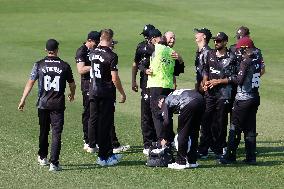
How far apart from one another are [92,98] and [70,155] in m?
1.34

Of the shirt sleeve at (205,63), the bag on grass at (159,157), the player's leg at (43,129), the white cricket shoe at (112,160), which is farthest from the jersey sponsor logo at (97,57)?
the shirt sleeve at (205,63)

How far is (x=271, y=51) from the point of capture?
3155 cm

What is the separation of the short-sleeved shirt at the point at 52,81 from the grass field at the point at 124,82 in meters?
1.13

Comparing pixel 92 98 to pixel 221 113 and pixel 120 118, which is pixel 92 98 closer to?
pixel 221 113

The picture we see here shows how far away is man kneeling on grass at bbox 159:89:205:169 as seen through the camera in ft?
45.7

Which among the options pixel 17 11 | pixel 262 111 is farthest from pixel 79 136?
pixel 17 11

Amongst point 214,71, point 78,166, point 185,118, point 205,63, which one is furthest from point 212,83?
point 78,166

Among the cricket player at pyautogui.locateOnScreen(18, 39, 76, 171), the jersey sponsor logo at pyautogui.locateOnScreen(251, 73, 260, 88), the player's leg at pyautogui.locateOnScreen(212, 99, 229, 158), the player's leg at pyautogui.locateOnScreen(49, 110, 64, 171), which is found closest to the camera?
the player's leg at pyautogui.locateOnScreen(49, 110, 64, 171)

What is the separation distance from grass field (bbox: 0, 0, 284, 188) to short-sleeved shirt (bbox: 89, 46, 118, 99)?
1.30 m

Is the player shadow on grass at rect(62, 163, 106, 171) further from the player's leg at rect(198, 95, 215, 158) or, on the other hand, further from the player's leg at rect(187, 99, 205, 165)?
the player's leg at rect(198, 95, 215, 158)

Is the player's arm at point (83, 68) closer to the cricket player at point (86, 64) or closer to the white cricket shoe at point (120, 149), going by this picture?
the cricket player at point (86, 64)

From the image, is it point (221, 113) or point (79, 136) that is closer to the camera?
point (221, 113)

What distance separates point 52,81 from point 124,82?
10.6m

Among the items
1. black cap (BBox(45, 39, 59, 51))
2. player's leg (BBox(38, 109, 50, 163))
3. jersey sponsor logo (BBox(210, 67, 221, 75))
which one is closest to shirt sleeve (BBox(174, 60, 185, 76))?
jersey sponsor logo (BBox(210, 67, 221, 75))
